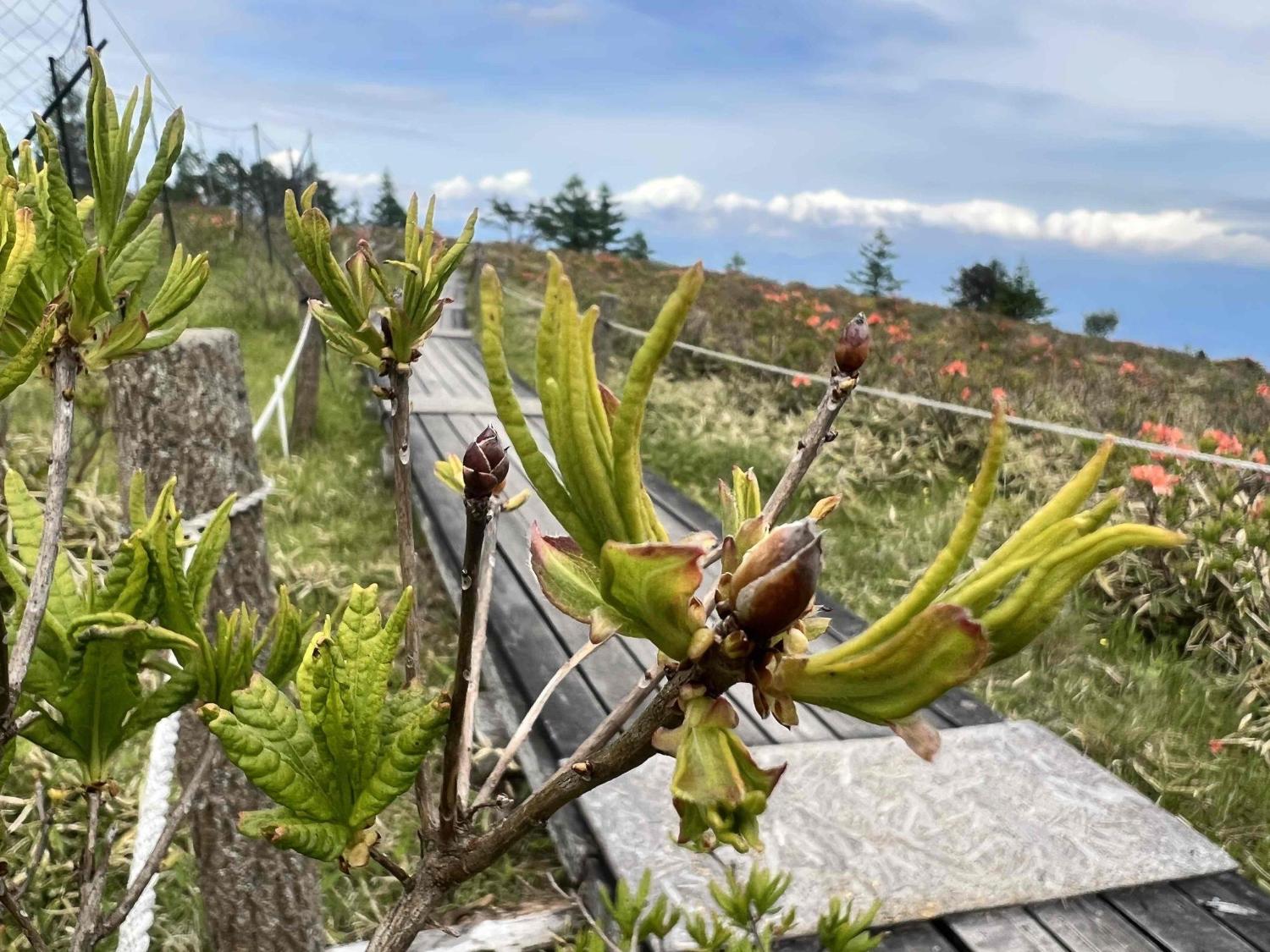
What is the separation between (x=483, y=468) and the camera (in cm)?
38

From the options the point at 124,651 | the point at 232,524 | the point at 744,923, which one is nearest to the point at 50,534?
the point at 124,651

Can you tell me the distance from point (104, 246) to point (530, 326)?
9.77 meters

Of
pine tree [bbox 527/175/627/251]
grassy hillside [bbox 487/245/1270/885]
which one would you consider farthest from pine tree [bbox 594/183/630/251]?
grassy hillside [bbox 487/245/1270/885]

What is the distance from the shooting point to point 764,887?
1.14 metres

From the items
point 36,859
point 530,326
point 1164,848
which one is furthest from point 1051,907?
point 530,326

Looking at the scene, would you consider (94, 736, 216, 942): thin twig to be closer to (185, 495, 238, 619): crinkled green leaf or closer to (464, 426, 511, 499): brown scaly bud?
(185, 495, 238, 619): crinkled green leaf

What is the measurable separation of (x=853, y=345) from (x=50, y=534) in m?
0.47

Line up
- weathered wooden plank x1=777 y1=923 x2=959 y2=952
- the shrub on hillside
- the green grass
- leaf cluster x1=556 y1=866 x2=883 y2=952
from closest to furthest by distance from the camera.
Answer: leaf cluster x1=556 y1=866 x2=883 y2=952
weathered wooden plank x1=777 y1=923 x2=959 y2=952
the green grass
the shrub on hillside

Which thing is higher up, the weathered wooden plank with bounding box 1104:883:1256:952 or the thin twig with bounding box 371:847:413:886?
the thin twig with bounding box 371:847:413:886

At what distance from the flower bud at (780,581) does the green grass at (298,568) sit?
0.72m

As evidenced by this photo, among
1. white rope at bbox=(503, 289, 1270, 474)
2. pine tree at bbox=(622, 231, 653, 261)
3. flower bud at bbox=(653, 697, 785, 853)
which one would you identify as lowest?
flower bud at bbox=(653, 697, 785, 853)

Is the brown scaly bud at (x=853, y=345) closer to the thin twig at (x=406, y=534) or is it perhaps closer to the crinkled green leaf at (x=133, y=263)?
the thin twig at (x=406, y=534)

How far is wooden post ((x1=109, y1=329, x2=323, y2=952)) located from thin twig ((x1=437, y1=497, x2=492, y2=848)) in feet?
3.88

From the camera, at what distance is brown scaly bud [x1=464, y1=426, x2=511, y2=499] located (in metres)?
0.37
